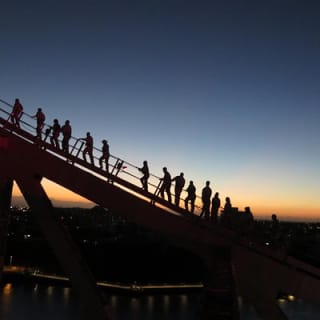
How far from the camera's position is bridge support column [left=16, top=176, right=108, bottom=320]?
12148 millimetres

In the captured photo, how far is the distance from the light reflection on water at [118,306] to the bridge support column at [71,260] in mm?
35590

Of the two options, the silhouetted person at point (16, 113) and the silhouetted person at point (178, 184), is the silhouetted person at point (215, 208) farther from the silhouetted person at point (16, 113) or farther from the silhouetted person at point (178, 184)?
the silhouetted person at point (16, 113)

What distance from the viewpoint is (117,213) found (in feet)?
45.3

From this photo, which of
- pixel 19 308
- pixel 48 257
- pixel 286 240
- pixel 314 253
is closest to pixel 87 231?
pixel 48 257

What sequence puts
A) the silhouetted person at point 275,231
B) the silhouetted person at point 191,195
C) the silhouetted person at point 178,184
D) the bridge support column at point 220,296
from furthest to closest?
the silhouetted person at point 275,231
the silhouetted person at point 178,184
the silhouetted person at point 191,195
the bridge support column at point 220,296

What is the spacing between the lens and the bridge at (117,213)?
12.3 m

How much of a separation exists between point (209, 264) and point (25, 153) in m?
5.99

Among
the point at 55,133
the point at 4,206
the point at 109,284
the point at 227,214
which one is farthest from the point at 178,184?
the point at 109,284

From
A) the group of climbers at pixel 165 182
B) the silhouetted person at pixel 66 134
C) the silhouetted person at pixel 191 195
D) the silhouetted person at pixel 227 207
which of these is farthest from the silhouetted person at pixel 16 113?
the silhouetted person at pixel 227 207

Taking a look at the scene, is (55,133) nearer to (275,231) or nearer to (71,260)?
(71,260)

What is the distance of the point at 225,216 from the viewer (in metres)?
14.7

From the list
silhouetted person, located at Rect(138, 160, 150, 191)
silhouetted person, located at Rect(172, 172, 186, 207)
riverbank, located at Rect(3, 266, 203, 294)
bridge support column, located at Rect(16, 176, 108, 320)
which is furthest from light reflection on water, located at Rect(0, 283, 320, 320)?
bridge support column, located at Rect(16, 176, 108, 320)

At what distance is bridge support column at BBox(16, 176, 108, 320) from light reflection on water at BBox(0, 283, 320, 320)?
35590 mm

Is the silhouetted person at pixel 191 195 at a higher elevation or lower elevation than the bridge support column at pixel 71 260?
higher
